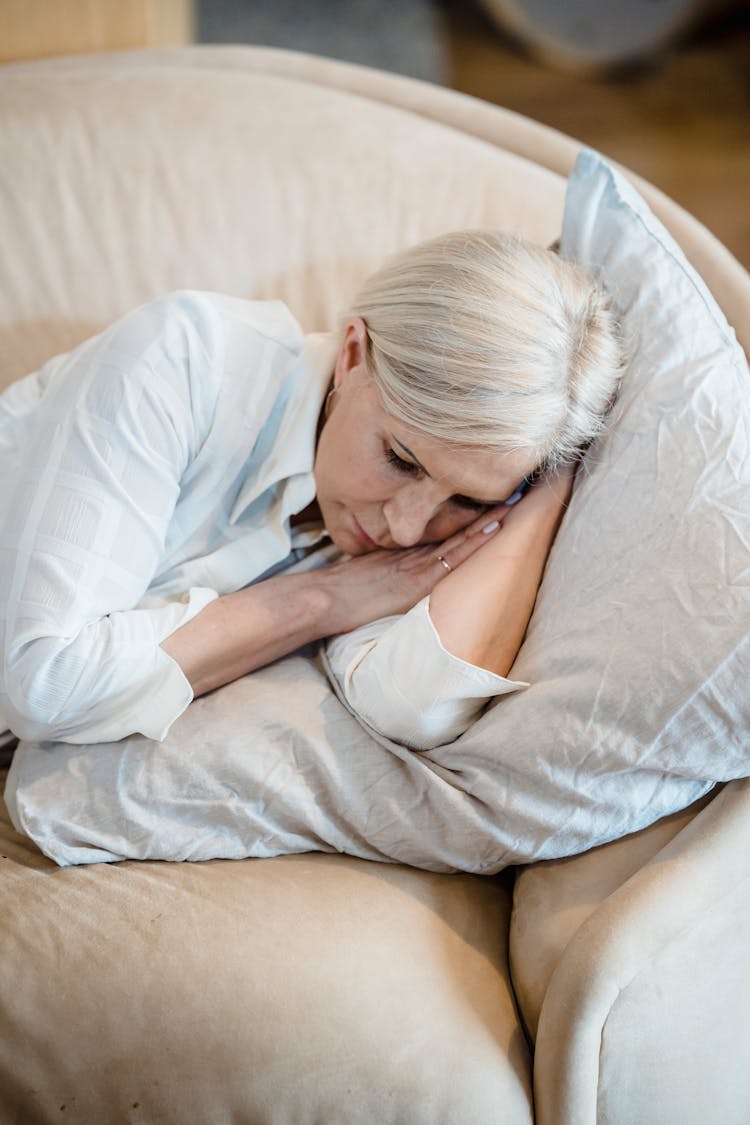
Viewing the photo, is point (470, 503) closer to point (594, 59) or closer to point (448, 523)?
point (448, 523)

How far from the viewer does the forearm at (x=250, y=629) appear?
41.8 inches

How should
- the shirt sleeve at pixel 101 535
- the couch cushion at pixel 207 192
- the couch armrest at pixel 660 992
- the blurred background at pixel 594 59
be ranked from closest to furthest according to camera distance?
the couch armrest at pixel 660 992 → the shirt sleeve at pixel 101 535 → the couch cushion at pixel 207 192 → the blurred background at pixel 594 59

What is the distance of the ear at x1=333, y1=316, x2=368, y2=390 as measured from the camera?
1.07 m

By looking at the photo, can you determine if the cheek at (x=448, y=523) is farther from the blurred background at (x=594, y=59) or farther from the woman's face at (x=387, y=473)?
the blurred background at (x=594, y=59)

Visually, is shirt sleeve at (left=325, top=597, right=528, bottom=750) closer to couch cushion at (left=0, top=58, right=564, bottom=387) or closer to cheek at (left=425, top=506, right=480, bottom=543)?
cheek at (left=425, top=506, right=480, bottom=543)

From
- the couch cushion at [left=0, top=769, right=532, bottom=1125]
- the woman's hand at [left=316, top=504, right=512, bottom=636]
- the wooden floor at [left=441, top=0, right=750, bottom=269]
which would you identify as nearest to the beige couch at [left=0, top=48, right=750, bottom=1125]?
the couch cushion at [left=0, top=769, right=532, bottom=1125]

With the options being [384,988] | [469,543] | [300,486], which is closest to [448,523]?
[469,543]

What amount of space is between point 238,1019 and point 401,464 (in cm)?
50

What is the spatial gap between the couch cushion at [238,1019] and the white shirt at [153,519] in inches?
7.0

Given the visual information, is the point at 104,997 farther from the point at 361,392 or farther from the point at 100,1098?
the point at 361,392

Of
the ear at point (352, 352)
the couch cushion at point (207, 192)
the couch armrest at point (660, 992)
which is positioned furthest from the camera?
the couch cushion at point (207, 192)

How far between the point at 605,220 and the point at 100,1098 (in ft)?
3.07

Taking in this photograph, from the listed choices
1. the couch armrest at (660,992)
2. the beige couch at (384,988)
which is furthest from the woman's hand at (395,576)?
the couch armrest at (660,992)

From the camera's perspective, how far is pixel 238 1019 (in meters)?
0.87
